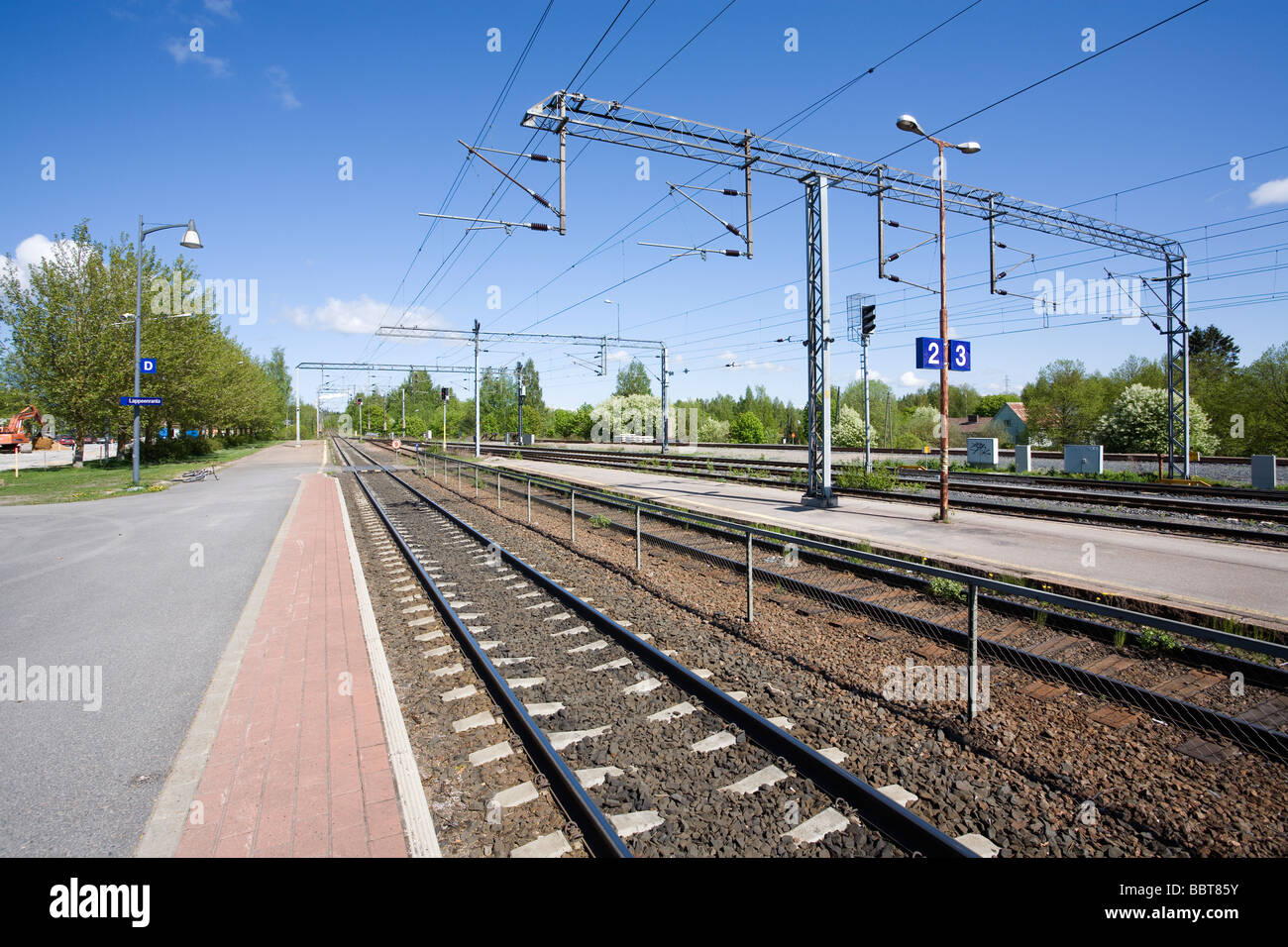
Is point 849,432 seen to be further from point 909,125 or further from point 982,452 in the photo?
point 909,125

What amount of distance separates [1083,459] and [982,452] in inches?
298

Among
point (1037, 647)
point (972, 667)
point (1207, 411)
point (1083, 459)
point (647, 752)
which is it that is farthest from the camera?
point (1207, 411)

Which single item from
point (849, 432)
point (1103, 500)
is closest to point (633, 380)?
point (849, 432)

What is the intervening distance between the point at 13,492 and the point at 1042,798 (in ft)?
104

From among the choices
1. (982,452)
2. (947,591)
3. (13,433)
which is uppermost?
(13,433)

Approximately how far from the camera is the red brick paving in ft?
11.7

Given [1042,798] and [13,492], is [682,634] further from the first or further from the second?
[13,492]

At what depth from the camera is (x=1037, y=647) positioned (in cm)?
685

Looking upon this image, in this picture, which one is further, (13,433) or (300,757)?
(13,433)

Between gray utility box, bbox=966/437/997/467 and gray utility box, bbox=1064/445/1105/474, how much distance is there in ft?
15.8

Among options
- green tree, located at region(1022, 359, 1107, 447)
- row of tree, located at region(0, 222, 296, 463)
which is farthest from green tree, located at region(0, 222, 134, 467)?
green tree, located at region(1022, 359, 1107, 447)

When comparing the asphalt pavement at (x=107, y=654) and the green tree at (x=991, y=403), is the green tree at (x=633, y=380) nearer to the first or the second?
the green tree at (x=991, y=403)

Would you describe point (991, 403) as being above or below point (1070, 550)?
above
